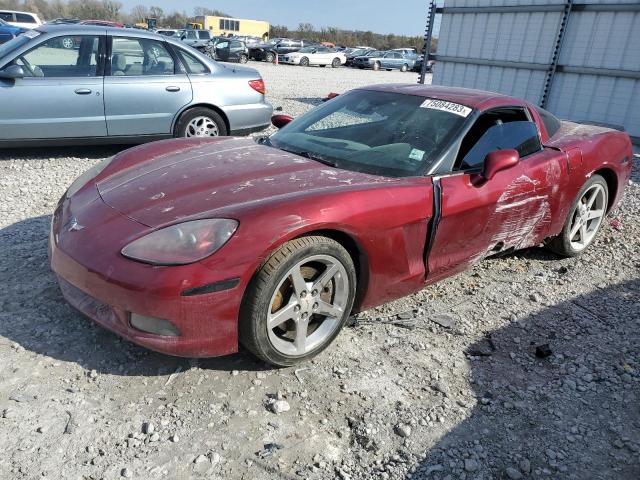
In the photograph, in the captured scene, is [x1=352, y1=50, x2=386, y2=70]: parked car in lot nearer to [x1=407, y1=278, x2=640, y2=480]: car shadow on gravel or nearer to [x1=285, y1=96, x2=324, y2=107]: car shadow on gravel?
[x1=285, y1=96, x2=324, y2=107]: car shadow on gravel

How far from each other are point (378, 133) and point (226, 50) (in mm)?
25137

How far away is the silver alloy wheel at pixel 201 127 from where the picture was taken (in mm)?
6504

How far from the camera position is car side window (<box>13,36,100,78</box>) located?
18.5ft

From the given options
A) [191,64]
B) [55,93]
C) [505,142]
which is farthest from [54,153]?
[505,142]

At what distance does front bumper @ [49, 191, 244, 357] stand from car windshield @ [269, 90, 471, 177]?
48.2 inches

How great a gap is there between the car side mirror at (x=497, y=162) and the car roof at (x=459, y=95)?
46cm

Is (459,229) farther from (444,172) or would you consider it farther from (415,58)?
(415,58)

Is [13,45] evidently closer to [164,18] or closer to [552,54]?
[552,54]

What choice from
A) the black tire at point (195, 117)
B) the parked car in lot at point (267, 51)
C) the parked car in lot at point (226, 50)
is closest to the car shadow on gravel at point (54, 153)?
the black tire at point (195, 117)

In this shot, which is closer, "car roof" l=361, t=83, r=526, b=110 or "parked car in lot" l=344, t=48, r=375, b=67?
"car roof" l=361, t=83, r=526, b=110

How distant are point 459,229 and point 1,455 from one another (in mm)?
2524

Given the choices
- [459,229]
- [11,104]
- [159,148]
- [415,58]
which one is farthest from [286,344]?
[415,58]

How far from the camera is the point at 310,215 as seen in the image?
2430 millimetres

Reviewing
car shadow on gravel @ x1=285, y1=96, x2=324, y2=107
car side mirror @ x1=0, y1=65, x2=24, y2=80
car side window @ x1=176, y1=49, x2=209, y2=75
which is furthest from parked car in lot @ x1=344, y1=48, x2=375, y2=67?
car side mirror @ x1=0, y1=65, x2=24, y2=80
